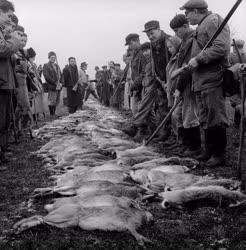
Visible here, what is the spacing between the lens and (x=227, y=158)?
6.82 meters

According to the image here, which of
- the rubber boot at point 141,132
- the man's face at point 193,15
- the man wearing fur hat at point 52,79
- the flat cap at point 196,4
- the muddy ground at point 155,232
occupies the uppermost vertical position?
the flat cap at point 196,4

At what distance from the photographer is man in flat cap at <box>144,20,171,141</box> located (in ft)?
29.3

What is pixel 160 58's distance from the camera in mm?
9281

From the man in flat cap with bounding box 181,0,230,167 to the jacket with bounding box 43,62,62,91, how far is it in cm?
1306

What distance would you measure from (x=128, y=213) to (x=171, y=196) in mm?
711

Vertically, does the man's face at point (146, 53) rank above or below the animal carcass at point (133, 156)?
above

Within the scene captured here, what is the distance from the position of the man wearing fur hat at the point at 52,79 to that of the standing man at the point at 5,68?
11.9 metres

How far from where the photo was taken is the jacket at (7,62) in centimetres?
657

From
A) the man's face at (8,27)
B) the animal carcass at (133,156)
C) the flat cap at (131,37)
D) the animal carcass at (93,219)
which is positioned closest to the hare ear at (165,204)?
the animal carcass at (93,219)

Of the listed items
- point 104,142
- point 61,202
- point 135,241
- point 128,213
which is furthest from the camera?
point 104,142

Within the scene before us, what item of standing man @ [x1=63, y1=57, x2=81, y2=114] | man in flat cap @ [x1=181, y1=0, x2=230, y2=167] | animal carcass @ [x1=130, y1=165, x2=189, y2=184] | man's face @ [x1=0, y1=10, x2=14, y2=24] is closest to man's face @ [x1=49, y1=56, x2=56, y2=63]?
standing man @ [x1=63, y1=57, x2=81, y2=114]

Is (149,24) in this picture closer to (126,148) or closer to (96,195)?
(126,148)

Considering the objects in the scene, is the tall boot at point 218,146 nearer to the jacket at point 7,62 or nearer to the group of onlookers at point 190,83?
the group of onlookers at point 190,83

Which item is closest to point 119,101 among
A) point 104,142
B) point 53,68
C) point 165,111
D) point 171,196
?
point 53,68
